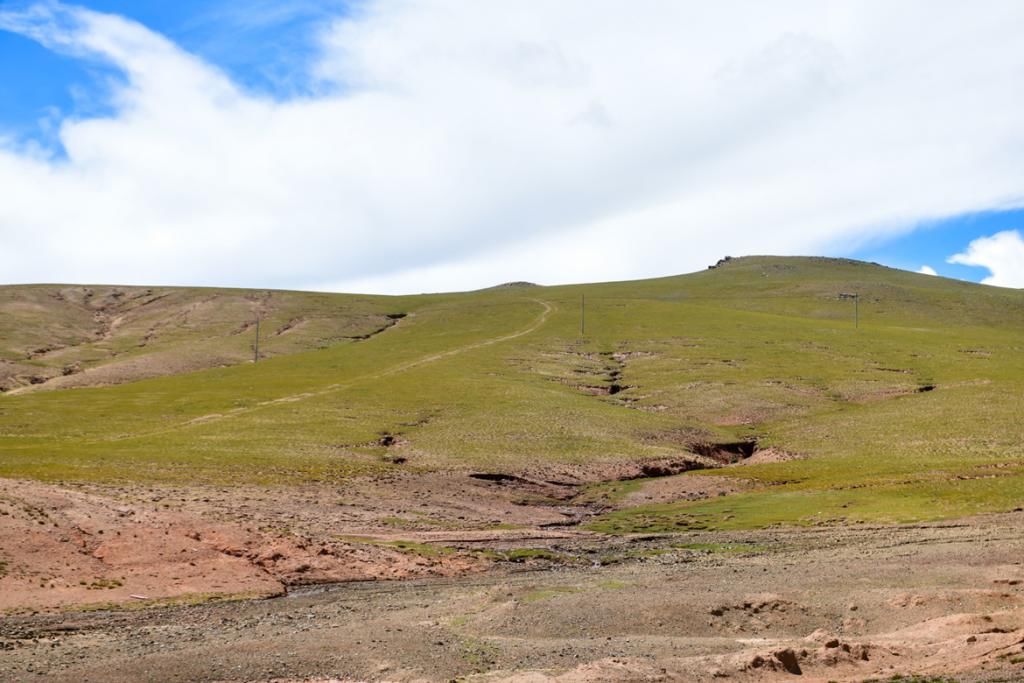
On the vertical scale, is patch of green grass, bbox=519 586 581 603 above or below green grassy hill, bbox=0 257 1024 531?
below

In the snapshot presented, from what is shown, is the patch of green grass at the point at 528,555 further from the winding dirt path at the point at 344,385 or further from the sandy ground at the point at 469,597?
the winding dirt path at the point at 344,385

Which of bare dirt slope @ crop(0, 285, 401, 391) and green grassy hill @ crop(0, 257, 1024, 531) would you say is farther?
bare dirt slope @ crop(0, 285, 401, 391)

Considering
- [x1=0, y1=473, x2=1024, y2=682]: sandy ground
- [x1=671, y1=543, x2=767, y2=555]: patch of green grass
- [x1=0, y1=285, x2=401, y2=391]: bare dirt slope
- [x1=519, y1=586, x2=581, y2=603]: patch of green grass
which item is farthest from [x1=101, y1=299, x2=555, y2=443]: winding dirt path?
[x1=519, y1=586, x2=581, y2=603]: patch of green grass

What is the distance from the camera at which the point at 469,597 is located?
35781mm

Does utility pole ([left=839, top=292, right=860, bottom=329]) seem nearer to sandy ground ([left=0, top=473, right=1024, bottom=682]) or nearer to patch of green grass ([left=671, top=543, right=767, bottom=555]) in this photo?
patch of green grass ([left=671, top=543, right=767, bottom=555])

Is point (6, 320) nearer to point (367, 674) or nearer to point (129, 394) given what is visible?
point (129, 394)

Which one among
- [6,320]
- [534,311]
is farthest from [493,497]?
[6,320]

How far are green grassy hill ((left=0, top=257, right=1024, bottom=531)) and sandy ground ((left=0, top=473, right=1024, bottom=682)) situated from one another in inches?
344

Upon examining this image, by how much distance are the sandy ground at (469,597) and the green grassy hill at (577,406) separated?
28.6 feet

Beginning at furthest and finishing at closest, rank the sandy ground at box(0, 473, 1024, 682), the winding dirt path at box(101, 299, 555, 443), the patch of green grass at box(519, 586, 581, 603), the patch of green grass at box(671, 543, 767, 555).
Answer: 1. the winding dirt path at box(101, 299, 555, 443)
2. the patch of green grass at box(671, 543, 767, 555)
3. the patch of green grass at box(519, 586, 581, 603)
4. the sandy ground at box(0, 473, 1024, 682)

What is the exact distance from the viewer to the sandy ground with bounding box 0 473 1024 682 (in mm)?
26344

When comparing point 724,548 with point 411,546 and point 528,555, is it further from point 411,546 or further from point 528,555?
point 411,546

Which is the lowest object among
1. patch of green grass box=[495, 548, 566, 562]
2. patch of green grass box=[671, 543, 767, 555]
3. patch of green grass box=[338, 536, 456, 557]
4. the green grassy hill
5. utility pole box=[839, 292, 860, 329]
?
patch of green grass box=[495, 548, 566, 562]

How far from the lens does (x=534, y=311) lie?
16625 cm
